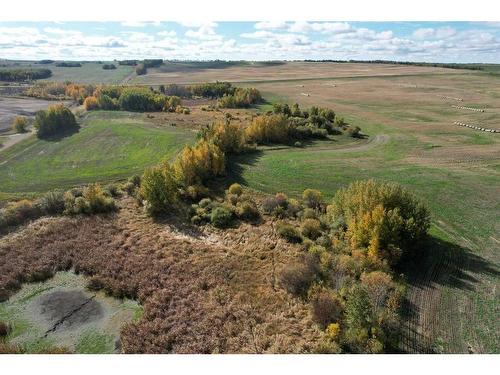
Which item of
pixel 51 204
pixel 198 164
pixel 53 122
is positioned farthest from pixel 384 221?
pixel 53 122

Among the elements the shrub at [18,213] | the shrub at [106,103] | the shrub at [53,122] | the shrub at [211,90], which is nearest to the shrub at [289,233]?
the shrub at [18,213]

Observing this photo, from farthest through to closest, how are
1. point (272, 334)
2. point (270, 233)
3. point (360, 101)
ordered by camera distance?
point (360, 101), point (270, 233), point (272, 334)

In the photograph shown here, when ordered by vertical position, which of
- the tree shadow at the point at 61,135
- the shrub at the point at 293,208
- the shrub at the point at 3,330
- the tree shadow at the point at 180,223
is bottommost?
the shrub at the point at 3,330

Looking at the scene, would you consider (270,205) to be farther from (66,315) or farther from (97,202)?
(66,315)

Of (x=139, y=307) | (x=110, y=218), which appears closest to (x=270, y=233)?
(x=139, y=307)

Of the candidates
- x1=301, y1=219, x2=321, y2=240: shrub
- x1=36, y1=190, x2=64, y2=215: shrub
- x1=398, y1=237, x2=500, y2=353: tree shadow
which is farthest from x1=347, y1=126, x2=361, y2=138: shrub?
x1=36, y1=190, x2=64, y2=215: shrub

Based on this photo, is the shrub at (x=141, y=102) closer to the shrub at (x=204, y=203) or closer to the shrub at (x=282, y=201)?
the shrub at (x=204, y=203)

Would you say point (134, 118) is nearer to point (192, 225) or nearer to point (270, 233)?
point (192, 225)
